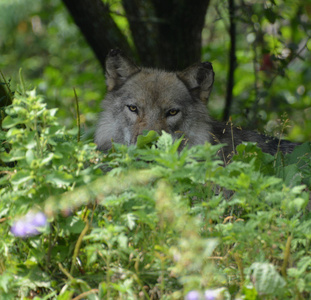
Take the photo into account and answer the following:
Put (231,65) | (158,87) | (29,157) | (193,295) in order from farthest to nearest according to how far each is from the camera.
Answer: (231,65)
(158,87)
(29,157)
(193,295)

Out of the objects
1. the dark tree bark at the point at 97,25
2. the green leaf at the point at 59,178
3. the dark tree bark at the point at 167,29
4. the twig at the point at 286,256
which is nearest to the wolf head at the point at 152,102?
the dark tree bark at the point at 97,25

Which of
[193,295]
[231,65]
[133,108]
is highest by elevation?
[193,295]

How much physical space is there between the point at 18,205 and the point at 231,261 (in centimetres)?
109

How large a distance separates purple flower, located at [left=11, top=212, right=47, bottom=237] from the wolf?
241 centimetres

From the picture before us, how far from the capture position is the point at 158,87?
16.6 feet

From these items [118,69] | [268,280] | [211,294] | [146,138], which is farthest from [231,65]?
[211,294]

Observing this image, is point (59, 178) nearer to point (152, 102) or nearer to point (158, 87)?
point (152, 102)

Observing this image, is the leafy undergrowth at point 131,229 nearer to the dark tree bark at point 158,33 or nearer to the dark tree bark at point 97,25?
the dark tree bark at point 97,25

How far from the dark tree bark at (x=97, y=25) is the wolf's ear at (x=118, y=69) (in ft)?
3.03

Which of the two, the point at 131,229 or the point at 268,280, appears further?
the point at 131,229

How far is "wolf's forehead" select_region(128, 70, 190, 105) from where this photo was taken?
4.95 meters

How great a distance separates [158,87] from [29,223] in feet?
9.75

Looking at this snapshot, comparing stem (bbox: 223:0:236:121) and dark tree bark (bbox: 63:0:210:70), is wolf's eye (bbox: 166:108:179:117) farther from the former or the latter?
stem (bbox: 223:0:236:121)

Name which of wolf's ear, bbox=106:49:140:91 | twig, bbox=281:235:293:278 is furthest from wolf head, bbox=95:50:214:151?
twig, bbox=281:235:293:278
